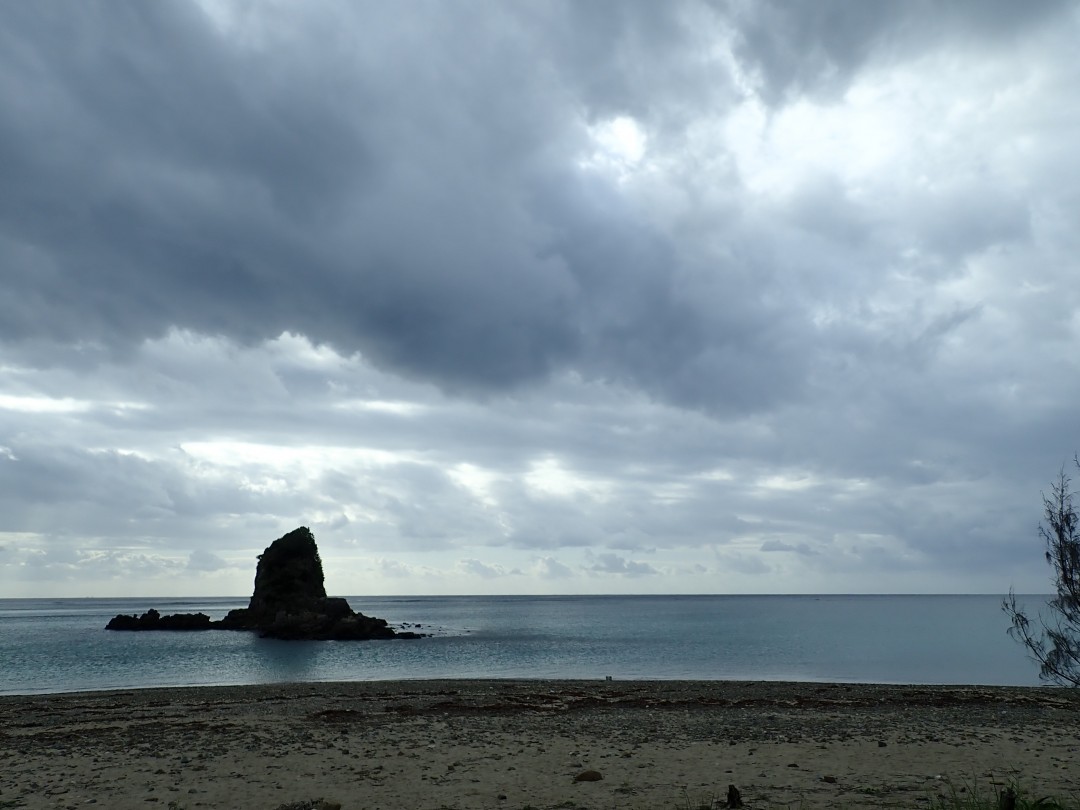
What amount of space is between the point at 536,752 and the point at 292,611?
11178 centimetres

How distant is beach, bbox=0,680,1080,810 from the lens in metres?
15.4

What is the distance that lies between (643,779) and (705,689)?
88.4ft

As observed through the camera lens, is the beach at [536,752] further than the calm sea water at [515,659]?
No

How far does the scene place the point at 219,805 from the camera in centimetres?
1509

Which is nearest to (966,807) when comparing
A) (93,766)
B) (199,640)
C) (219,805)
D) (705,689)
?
(219,805)

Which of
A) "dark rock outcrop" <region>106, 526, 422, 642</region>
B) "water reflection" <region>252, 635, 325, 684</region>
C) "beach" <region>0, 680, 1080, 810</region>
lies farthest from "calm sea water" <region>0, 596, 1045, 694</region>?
"beach" <region>0, 680, 1080, 810</region>

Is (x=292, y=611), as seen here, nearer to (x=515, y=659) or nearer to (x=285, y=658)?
(x=285, y=658)

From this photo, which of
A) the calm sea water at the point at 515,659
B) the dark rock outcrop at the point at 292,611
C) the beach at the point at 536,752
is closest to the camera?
the beach at the point at 536,752

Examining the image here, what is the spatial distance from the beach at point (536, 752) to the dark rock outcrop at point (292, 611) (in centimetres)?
8135

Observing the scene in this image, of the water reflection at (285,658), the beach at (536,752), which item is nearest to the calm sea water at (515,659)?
the water reflection at (285,658)

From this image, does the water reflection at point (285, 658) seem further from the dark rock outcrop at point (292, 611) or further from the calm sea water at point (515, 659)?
the dark rock outcrop at point (292, 611)

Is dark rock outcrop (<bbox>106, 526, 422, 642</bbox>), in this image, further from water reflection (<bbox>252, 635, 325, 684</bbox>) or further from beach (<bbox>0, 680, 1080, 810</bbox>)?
beach (<bbox>0, 680, 1080, 810</bbox>)

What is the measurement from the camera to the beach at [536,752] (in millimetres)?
15367

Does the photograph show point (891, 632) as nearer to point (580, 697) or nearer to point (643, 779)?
point (580, 697)
